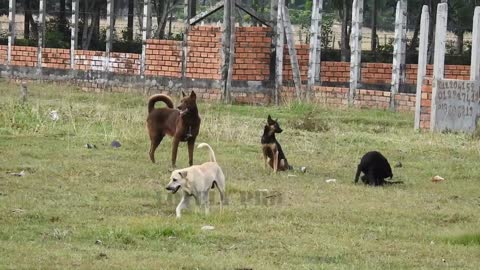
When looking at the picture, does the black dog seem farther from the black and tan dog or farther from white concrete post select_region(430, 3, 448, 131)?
white concrete post select_region(430, 3, 448, 131)

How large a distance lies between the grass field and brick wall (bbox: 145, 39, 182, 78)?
647 centimetres

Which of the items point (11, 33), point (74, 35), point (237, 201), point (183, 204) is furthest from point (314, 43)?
point (183, 204)

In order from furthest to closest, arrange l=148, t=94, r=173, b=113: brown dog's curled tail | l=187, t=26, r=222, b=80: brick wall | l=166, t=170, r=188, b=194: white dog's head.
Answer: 1. l=187, t=26, r=222, b=80: brick wall
2. l=148, t=94, r=173, b=113: brown dog's curled tail
3. l=166, t=170, r=188, b=194: white dog's head

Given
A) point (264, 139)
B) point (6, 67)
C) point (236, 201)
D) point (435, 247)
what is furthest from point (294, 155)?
point (6, 67)

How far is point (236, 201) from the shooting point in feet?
36.8

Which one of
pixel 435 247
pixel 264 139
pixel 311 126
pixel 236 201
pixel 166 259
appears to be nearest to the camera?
pixel 166 259

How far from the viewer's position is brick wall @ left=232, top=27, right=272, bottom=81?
2483 centimetres

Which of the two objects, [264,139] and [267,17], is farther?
[267,17]

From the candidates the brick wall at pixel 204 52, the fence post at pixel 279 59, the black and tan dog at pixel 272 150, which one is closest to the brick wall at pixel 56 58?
the brick wall at pixel 204 52

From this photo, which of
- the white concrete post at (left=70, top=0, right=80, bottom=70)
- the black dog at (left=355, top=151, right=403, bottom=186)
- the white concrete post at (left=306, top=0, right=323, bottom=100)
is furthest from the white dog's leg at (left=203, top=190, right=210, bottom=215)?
the white concrete post at (left=70, top=0, right=80, bottom=70)

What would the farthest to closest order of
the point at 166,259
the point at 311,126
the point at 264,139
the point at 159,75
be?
the point at 159,75 → the point at 311,126 → the point at 264,139 → the point at 166,259

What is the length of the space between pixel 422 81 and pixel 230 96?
19.9 ft

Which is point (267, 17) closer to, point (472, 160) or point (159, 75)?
point (159, 75)

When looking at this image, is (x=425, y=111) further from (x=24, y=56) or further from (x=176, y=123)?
(x=24, y=56)
